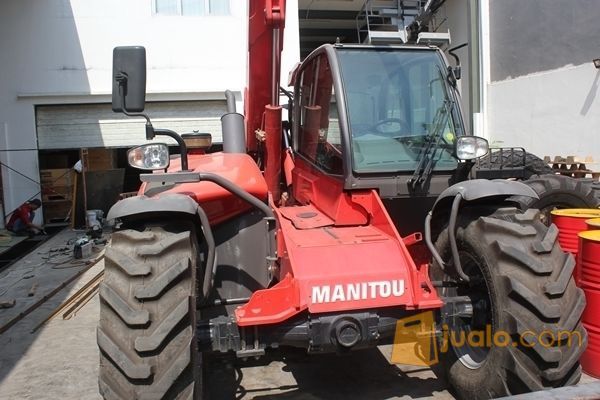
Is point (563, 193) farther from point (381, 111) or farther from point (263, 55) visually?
point (263, 55)

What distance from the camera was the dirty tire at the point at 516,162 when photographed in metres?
7.36

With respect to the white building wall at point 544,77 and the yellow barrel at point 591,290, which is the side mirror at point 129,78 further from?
the white building wall at point 544,77

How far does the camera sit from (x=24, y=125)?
1187 cm

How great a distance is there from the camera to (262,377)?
414 centimetres

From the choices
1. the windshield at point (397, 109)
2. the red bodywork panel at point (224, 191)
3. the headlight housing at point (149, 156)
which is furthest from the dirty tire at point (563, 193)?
the headlight housing at point (149, 156)

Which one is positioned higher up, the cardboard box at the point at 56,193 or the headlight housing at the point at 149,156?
the headlight housing at the point at 149,156

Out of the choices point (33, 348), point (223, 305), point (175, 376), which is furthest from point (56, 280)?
point (175, 376)

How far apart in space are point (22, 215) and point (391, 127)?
10056mm

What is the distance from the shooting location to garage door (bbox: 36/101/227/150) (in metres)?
12.1

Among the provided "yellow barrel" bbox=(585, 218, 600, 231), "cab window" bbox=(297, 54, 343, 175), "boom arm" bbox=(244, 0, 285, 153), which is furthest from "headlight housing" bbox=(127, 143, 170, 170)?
"yellow barrel" bbox=(585, 218, 600, 231)

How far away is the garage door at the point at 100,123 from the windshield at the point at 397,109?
8.78 metres

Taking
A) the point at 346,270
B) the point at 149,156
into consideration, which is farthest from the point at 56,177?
the point at 346,270

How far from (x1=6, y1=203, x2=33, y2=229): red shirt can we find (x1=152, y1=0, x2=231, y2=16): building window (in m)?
5.25

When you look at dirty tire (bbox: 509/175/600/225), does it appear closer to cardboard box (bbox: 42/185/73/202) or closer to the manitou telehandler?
the manitou telehandler
